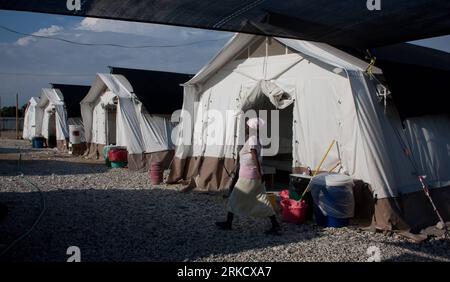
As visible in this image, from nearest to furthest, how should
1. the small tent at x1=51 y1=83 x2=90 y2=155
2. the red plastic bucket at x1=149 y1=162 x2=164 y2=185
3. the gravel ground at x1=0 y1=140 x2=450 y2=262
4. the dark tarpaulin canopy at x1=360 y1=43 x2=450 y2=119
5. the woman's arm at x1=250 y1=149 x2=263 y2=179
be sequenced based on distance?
the gravel ground at x1=0 y1=140 x2=450 y2=262
the woman's arm at x1=250 y1=149 x2=263 y2=179
the dark tarpaulin canopy at x1=360 y1=43 x2=450 y2=119
the red plastic bucket at x1=149 y1=162 x2=164 y2=185
the small tent at x1=51 y1=83 x2=90 y2=155

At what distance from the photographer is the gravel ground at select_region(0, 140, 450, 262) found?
414 cm

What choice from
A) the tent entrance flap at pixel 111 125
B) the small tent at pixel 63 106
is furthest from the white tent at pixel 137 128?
the small tent at pixel 63 106

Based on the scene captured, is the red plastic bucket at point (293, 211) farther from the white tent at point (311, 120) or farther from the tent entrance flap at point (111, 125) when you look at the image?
the tent entrance flap at point (111, 125)

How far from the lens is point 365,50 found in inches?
235

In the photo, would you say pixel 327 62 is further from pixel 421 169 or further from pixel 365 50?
pixel 421 169

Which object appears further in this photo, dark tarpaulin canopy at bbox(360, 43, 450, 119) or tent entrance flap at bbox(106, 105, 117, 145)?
tent entrance flap at bbox(106, 105, 117, 145)

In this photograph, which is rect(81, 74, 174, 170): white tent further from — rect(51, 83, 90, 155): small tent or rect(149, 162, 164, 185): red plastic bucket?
rect(51, 83, 90, 155): small tent

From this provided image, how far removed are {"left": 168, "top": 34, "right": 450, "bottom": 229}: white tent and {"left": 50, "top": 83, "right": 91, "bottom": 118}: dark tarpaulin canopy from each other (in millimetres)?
9865

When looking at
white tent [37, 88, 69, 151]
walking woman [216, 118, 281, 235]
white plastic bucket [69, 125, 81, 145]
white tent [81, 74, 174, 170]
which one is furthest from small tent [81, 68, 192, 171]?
Result: walking woman [216, 118, 281, 235]

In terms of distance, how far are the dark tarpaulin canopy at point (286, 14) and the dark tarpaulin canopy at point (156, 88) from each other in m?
6.98

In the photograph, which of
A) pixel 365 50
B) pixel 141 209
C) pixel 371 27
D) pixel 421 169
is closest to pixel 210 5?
pixel 371 27

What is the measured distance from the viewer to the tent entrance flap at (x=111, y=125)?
1315cm

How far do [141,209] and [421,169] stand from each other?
4504 millimetres

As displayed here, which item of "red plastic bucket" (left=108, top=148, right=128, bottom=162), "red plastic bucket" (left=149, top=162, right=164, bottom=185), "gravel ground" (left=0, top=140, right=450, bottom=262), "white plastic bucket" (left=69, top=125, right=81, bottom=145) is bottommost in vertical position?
"gravel ground" (left=0, top=140, right=450, bottom=262)
